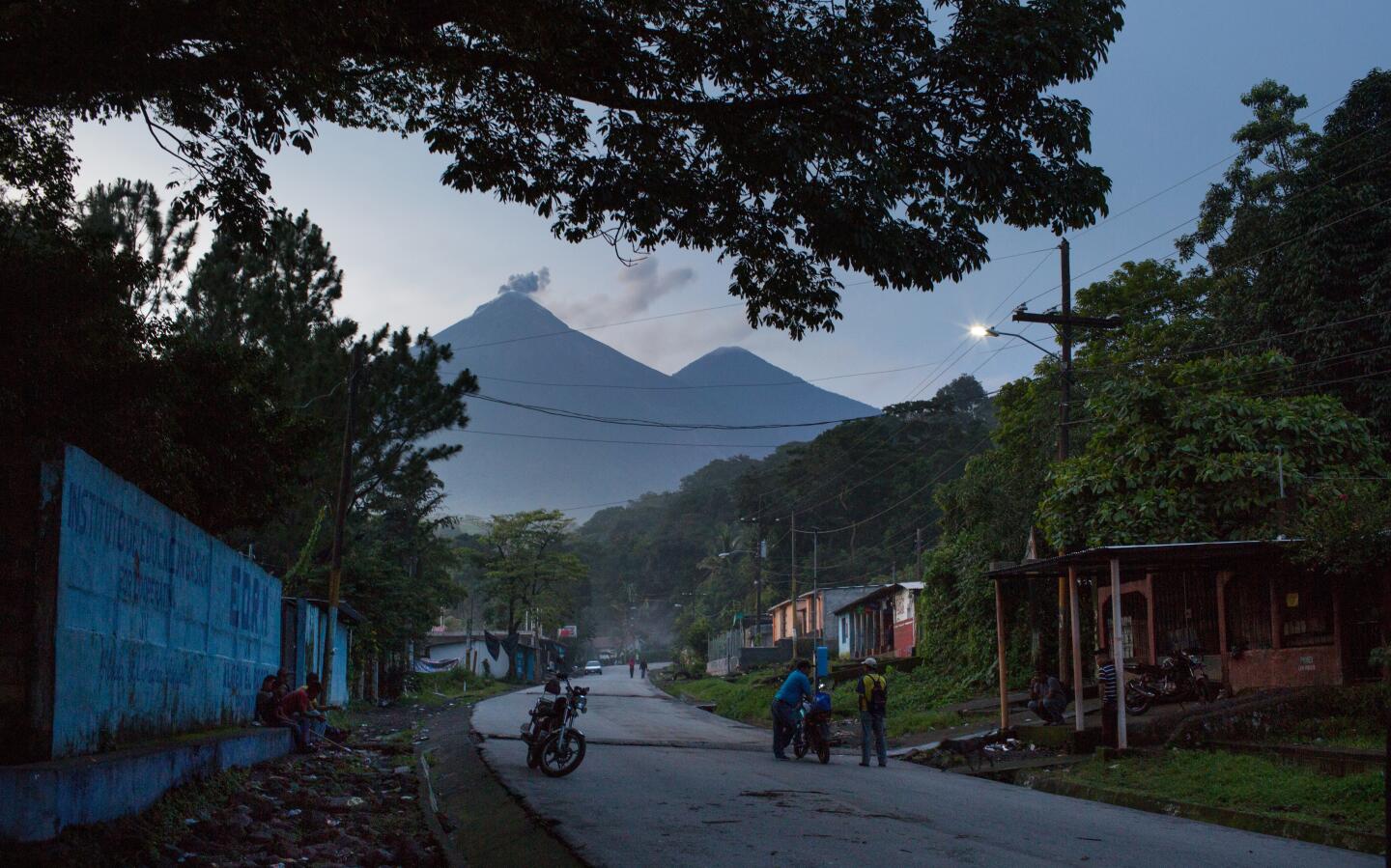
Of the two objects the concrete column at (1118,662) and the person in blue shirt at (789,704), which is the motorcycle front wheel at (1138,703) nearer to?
the concrete column at (1118,662)

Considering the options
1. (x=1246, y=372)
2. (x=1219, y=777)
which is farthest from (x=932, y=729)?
(x=1219, y=777)

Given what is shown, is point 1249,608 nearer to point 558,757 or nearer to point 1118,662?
point 1118,662

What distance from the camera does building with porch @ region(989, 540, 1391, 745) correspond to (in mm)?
15852

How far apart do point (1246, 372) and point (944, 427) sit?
150 feet

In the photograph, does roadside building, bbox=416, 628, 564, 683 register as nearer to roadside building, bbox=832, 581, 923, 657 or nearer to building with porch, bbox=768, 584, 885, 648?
building with porch, bbox=768, 584, 885, 648

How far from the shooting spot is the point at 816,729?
54.1ft

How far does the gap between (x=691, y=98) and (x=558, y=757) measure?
7.95 meters

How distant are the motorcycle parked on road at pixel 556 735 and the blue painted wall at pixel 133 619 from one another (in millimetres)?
3723

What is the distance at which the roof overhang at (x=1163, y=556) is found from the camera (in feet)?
50.3

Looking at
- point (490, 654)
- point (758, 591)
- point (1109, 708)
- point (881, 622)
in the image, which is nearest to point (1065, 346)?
point (1109, 708)

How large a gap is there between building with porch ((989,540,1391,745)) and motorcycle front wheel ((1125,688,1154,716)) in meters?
1.31

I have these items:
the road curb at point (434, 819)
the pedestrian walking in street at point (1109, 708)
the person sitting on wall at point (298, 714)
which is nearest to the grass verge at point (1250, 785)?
the pedestrian walking in street at point (1109, 708)

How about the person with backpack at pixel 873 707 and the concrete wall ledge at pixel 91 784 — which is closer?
the concrete wall ledge at pixel 91 784

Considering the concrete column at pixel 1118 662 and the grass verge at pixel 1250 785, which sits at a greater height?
the concrete column at pixel 1118 662
